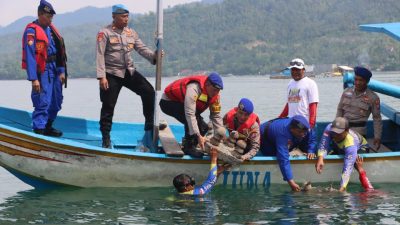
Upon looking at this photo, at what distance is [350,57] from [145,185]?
152m

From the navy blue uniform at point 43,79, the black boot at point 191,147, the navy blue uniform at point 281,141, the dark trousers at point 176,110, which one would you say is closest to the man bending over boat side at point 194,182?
the black boot at point 191,147

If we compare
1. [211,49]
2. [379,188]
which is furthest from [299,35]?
[379,188]

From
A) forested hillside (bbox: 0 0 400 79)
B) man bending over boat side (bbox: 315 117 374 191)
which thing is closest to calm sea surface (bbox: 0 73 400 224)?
man bending over boat side (bbox: 315 117 374 191)

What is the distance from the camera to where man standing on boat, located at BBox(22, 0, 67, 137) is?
11.3 meters

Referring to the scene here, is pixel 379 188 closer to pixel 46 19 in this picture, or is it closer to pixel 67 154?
pixel 67 154

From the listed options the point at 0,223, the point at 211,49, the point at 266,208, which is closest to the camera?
the point at 0,223

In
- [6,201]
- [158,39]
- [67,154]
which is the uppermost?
[158,39]

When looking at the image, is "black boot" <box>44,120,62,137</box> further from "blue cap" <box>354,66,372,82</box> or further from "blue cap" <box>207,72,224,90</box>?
"blue cap" <box>354,66,372,82</box>

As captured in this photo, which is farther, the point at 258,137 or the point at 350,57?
the point at 350,57

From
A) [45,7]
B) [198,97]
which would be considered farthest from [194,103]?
[45,7]

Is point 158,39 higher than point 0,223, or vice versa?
point 158,39

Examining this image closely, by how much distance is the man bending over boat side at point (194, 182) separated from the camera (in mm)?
11188

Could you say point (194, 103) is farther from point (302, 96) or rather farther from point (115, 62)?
point (302, 96)

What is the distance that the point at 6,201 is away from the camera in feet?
39.8
